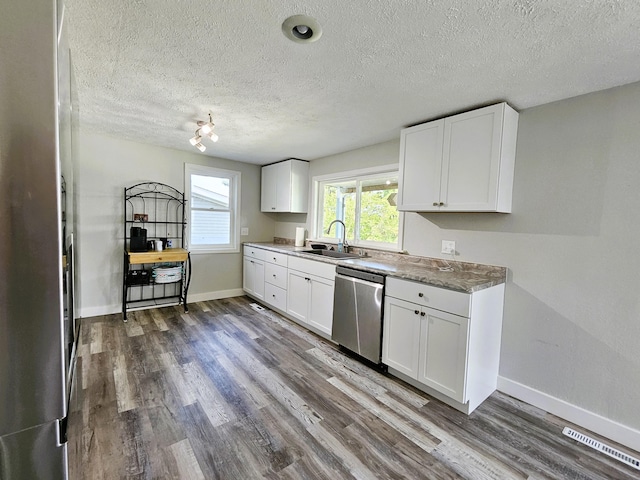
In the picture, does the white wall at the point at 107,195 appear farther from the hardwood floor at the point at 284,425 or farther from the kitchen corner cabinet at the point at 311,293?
the kitchen corner cabinet at the point at 311,293

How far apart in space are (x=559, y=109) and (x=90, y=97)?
3.57 meters

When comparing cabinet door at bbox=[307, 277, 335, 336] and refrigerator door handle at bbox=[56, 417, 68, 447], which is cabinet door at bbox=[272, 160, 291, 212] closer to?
cabinet door at bbox=[307, 277, 335, 336]

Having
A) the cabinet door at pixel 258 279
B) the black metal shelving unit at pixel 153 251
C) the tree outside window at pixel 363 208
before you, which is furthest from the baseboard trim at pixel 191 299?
the tree outside window at pixel 363 208

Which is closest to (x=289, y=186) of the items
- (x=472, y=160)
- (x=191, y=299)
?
(x=191, y=299)

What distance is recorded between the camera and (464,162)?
2.27 metres

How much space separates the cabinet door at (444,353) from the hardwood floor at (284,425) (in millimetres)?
171

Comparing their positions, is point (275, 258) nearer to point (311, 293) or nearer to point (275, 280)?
point (275, 280)

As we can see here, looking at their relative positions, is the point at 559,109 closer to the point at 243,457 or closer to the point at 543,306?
the point at 543,306

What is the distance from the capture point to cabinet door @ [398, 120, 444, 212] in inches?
96.3

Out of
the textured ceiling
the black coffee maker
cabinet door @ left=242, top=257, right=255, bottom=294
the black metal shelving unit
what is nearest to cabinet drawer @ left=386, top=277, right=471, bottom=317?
the textured ceiling

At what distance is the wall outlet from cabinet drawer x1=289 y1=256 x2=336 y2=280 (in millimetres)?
1057

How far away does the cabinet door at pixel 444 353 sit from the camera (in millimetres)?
1987

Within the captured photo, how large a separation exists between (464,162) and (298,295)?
2.22 meters

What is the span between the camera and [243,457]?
1597 mm
